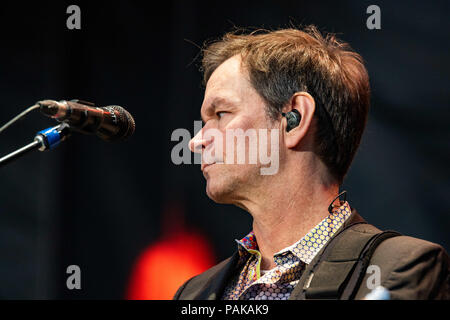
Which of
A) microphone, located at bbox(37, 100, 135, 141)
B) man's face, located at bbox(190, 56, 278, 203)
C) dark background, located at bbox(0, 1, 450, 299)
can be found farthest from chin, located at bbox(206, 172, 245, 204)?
dark background, located at bbox(0, 1, 450, 299)

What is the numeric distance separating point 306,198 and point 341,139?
262mm

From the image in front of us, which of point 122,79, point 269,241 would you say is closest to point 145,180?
point 122,79

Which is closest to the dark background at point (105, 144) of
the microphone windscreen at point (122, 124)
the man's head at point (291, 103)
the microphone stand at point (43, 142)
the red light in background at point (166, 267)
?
the red light in background at point (166, 267)

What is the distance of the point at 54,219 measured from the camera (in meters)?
3.19

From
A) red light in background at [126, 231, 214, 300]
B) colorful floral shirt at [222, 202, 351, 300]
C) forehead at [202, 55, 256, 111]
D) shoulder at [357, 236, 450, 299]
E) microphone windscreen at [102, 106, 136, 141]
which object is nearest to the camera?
shoulder at [357, 236, 450, 299]

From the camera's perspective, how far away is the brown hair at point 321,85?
2.08 metres

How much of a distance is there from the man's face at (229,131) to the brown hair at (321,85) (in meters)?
0.05

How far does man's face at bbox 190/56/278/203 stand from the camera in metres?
2.02

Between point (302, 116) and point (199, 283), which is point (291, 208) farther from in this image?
point (199, 283)

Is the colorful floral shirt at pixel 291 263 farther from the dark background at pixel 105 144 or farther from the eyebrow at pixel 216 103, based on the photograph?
the dark background at pixel 105 144

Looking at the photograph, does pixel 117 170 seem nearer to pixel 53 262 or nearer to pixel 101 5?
pixel 53 262

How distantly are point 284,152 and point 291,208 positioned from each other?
199 mm

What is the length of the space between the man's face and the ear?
8cm

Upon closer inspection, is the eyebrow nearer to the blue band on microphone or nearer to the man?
the man
